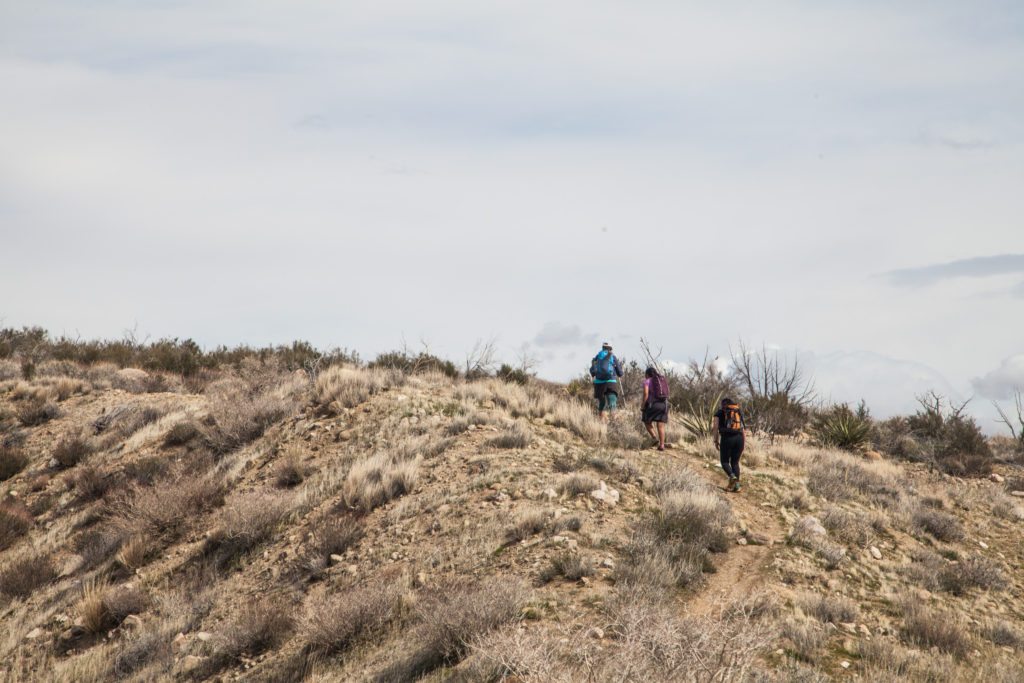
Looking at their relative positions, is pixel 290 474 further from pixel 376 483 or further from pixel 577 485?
pixel 577 485

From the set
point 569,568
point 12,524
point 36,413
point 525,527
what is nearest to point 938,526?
point 525,527

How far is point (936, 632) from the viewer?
8.41 meters

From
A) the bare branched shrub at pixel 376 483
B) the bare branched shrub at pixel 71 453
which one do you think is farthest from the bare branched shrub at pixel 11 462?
the bare branched shrub at pixel 376 483

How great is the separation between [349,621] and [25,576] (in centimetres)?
789

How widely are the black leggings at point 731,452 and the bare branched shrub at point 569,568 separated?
513cm

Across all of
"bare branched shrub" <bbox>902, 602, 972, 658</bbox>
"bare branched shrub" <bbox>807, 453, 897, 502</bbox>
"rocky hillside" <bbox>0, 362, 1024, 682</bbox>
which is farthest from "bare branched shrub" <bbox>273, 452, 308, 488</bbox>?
"bare branched shrub" <bbox>902, 602, 972, 658</bbox>

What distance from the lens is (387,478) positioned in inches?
477

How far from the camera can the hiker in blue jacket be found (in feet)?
58.1

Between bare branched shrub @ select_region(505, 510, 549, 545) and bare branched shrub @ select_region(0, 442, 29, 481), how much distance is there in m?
14.5

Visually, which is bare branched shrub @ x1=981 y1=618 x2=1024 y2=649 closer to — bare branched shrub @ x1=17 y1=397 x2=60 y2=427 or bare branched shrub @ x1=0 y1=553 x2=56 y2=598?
bare branched shrub @ x1=0 y1=553 x2=56 y2=598

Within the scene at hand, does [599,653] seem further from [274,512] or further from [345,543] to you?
[274,512]

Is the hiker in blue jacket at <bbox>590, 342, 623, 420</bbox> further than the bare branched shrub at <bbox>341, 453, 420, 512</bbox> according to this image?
Yes

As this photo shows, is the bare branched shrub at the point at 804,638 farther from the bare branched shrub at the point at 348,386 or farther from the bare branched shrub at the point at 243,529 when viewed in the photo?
the bare branched shrub at the point at 348,386

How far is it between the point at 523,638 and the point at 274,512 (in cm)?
673
